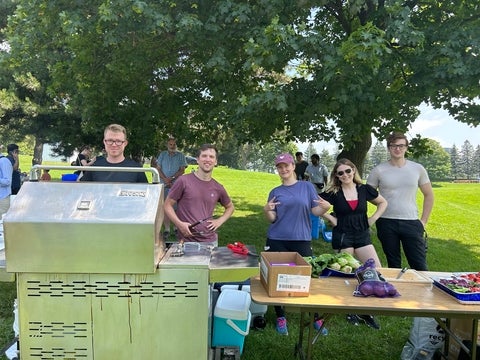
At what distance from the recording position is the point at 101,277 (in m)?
2.17

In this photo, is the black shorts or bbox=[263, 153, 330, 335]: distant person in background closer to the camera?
bbox=[263, 153, 330, 335]: distant person in background

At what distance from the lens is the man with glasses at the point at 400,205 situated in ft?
12.4

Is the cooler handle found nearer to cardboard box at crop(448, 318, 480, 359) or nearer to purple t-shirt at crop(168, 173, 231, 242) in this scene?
purple t-shirt at crop(168, 173, 231, 242)

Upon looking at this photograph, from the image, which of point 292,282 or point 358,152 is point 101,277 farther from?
point 358,152

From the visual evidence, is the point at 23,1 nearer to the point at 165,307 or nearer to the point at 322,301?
the point at 165,307

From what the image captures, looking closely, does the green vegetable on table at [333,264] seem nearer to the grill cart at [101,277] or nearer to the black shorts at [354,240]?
the black shorts at [354,240]

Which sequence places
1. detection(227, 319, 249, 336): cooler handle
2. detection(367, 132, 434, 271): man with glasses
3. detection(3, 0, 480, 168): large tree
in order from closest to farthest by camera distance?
detection(227, 319, 249, 336): cooler handle < detection(367, 132, 434, 271): man with glasses < detection(3, 0, 480, 168): large tree

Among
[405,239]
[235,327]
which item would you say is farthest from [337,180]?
[235,327]

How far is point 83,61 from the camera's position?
6289 mm

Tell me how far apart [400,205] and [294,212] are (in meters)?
1.09

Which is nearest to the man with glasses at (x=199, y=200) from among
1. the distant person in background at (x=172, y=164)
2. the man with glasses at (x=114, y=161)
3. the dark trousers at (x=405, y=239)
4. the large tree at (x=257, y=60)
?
the man with glasses at (x=114, y=161)

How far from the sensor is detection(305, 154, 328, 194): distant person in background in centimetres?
1063

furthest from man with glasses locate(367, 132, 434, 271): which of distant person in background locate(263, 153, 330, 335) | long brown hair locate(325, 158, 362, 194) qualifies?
distant person in background locate(263, 153, 330, 335)

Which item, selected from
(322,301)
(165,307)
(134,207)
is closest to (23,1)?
(134,207)
